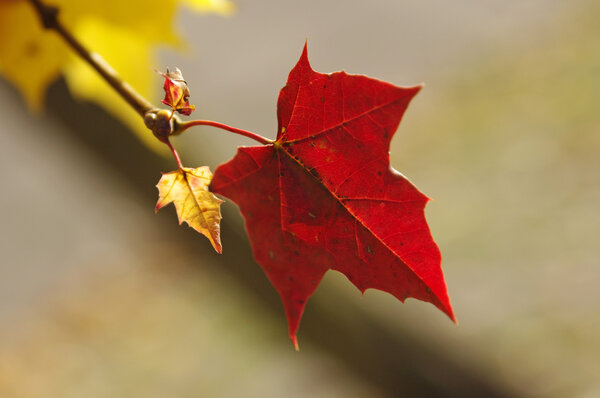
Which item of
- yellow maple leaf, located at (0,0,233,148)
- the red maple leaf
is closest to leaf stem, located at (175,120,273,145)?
the red maple leaf

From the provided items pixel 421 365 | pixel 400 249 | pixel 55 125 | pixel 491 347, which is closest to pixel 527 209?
pixel 491 347

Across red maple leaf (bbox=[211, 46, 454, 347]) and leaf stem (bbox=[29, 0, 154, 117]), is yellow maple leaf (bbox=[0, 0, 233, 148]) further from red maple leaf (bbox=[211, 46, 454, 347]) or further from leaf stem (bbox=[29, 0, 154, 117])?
red maple leaf (bbox=[211, 46, 454, 347])

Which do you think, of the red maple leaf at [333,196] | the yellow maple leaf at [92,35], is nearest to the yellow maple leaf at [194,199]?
the red maple leaf at [333,196]

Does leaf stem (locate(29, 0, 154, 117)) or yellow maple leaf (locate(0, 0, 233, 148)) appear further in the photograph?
yellow maple leaf (locate(0, 0, 233, 148))

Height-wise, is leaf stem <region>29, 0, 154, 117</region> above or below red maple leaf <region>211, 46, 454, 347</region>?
above

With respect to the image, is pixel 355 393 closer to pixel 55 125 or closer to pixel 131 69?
pixel 55 125

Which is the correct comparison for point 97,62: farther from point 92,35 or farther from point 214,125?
point 92,35
